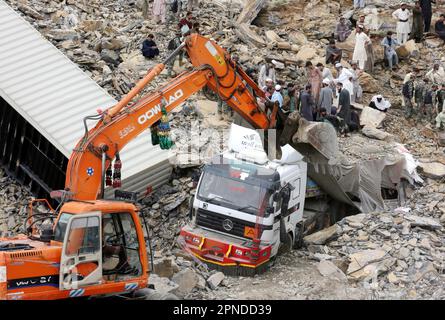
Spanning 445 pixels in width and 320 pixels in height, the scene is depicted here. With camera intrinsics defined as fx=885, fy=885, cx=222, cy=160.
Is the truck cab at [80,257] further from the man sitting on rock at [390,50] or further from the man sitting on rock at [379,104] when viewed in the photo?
the man sitting on rock at [390,50]

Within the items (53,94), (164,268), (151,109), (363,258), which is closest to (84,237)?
(164,268)

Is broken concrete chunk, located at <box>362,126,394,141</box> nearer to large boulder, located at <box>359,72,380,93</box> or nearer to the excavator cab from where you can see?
large boulder, located at <box>359,72,380,93</box>

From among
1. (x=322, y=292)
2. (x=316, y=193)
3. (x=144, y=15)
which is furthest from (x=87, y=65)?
(x=322, y=292)

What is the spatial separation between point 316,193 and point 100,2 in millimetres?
12664

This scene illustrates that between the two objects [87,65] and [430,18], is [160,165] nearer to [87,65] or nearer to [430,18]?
[87,65]

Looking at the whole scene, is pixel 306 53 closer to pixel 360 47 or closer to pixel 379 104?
pixel 360 47

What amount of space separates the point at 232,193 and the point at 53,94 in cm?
564

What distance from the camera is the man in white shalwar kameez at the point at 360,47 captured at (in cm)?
2620

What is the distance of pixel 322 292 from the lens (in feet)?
51.7

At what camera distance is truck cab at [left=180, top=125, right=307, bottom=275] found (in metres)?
16.8

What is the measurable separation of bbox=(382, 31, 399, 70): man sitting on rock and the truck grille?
1199 centimetres

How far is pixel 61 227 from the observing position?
1308 cm

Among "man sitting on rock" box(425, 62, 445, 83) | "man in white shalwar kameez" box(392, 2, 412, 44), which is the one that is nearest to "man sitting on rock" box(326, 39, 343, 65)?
"man sitting on rock" box(425, 62, 445, 83)

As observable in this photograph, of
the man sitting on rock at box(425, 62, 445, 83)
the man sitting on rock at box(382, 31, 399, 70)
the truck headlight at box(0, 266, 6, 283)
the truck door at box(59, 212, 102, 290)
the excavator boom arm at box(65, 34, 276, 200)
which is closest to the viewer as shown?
the truck headlight at box(0, 266, 6, 283)
